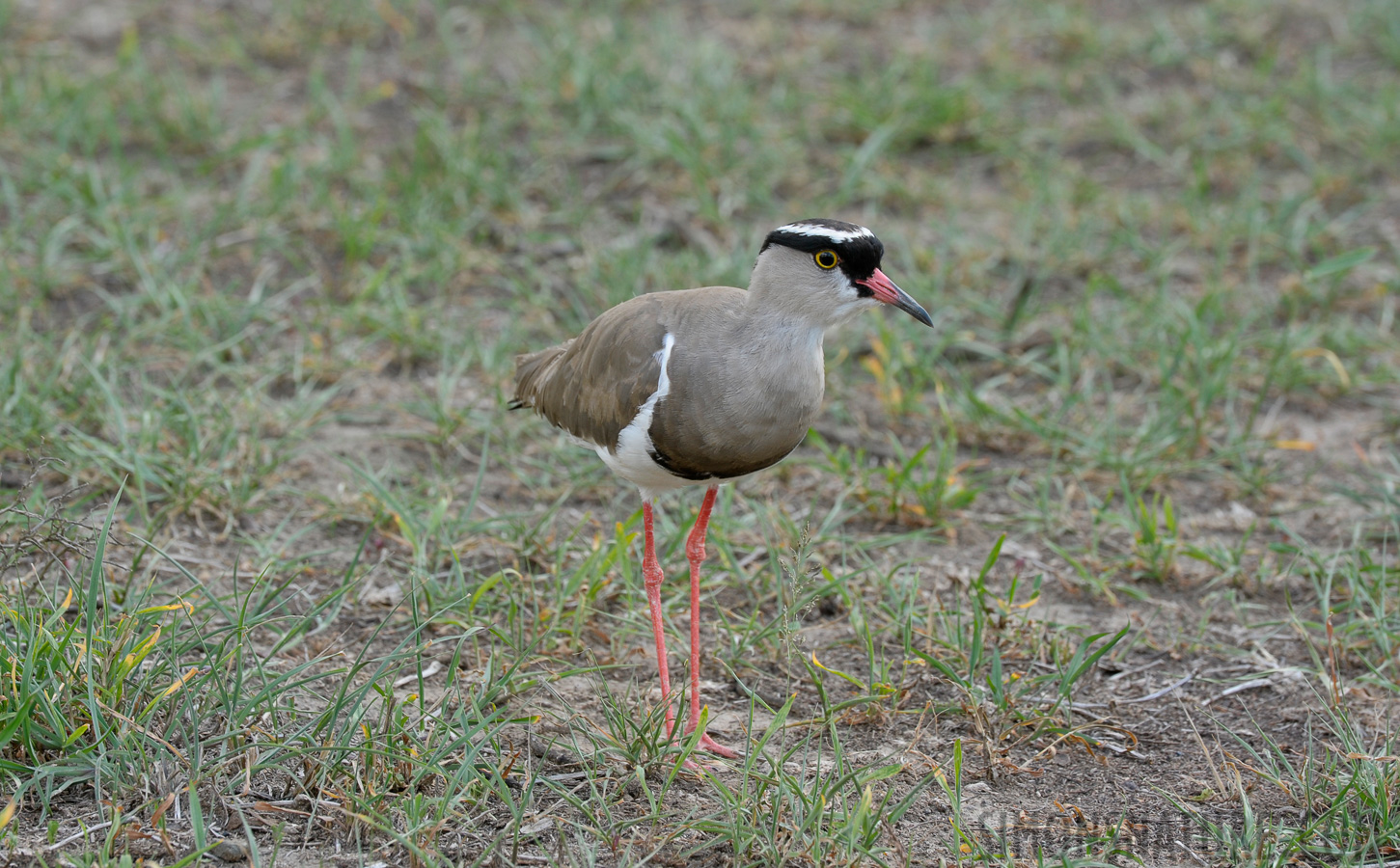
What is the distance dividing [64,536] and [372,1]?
17.1 feet

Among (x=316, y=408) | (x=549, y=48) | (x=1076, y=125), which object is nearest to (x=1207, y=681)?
(x=316, y=408)

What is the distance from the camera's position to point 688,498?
482 centimetres

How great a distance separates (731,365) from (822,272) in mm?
368

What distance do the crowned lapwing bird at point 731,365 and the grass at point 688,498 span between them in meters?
0.43

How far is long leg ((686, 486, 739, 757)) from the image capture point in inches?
144

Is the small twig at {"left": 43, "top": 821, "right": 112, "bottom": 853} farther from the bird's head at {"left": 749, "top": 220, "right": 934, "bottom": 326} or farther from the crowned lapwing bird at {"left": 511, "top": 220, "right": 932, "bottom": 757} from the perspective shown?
the bird's head at {"left": 749, "top": 220, "right": 934, "bottom": 326}

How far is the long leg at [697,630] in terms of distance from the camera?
3656mm

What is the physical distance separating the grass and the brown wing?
1.61 feet

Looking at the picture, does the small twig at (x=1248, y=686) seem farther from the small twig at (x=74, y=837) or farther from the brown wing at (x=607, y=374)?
the small twig at (x=74, y=837)

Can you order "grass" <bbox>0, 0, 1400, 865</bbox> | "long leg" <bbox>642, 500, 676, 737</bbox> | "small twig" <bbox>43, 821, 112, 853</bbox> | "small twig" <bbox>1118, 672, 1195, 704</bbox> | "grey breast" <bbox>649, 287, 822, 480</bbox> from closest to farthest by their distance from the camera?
"small twig" <bbox>43, 821, 112, 853</bbox> < "grass" <bbox>0, 0, 1400, 865</bbox> < "grey breast" <bbox>649, 287, 822, 480</bbox> < "long leg" <bbox>642, 500, 676, 737</bbox> < "small twig" <bbox>1118, 672, 1195, 704</bbox>

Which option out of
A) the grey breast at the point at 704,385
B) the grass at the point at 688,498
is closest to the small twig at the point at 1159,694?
the grass at the point at 688,498

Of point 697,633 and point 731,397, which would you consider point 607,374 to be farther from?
point 697,633

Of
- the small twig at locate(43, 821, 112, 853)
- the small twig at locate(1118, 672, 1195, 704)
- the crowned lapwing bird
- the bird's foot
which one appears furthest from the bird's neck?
the small twig at locate(43, 821, 112, 853)

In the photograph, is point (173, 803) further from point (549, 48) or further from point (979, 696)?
point (549, 48)
